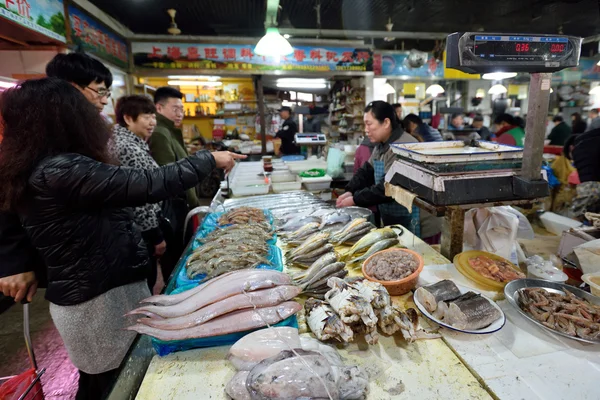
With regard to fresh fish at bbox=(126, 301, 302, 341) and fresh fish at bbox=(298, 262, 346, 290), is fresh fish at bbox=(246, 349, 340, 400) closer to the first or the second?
fresh fish at bbox=(126, 301, 302, 341)

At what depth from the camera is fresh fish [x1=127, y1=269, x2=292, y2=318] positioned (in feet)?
5.02

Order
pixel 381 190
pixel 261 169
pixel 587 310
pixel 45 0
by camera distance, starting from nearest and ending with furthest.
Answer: pixel 587 310 → pixel 381 190 → pixel 45 0 → pixel 261 169

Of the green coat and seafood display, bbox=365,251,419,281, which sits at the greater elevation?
the green coat

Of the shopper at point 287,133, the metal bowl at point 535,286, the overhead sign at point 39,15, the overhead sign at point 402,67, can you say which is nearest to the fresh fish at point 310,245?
the metal bowl at point 535,286

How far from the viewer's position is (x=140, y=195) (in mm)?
1701

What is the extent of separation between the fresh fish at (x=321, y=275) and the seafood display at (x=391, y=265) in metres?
0.20

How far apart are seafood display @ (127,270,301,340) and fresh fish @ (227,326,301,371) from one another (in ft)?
0.27

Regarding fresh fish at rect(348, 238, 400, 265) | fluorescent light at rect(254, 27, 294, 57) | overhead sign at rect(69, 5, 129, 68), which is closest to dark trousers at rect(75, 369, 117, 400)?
fresh fish at rect(348, 238, 400, 265)

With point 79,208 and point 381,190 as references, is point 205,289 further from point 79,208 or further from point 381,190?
point 381,190

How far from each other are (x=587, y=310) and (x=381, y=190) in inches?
78.3

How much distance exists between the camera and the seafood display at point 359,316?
144 centimetres

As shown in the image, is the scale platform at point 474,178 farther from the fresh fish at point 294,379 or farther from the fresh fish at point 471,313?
the fresh fish at point 294,379

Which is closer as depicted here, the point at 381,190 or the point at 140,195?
the point at 140,195

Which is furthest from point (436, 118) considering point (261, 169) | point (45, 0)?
point (45, 0)
